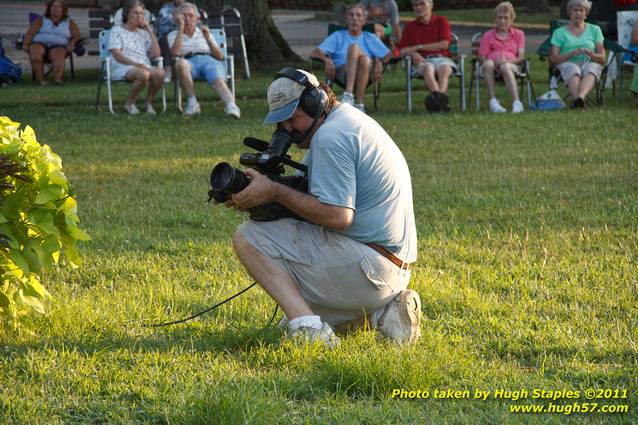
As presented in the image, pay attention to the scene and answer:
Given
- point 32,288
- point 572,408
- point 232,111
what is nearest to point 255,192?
point 32,288

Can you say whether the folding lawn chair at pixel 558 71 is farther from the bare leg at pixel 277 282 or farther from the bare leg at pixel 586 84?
the bare leg at pixel 277 282

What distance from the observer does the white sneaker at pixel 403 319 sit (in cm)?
474

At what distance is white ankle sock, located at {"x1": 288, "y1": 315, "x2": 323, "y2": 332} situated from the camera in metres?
4.69

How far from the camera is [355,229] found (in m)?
4.77

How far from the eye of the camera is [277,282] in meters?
4.78

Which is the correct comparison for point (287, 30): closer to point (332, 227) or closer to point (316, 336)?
point (332, 227)

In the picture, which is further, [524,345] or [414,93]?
[414,93]

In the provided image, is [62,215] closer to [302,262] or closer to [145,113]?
[302,262]

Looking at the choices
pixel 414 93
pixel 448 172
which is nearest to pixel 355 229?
pixel 448 172

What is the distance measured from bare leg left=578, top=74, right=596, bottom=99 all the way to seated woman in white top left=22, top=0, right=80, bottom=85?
30.7ft

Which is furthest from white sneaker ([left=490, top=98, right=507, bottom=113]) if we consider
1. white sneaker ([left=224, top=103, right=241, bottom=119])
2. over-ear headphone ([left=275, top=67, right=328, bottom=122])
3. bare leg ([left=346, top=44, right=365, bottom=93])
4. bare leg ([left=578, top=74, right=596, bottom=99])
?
over-ear headphone ([left=275, top=67, right=328, bottom=122])

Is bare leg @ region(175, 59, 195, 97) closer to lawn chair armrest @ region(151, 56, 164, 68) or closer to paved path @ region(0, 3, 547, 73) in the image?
lawn chair armrest @ region(151, 56, 164, 68)

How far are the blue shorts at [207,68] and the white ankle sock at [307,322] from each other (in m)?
9.70

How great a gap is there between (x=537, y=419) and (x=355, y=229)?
1.29 meters
